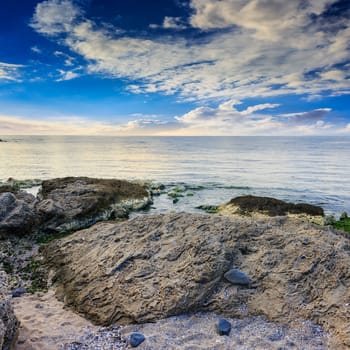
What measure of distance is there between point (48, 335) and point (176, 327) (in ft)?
9.38

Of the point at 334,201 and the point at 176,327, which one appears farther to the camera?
the point at 334,201

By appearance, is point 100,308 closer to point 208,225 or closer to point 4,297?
point 4,297

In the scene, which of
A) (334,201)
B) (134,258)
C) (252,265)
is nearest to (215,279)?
(252,265)

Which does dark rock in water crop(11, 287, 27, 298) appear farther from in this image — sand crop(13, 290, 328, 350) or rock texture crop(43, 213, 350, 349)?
sand crop(13, 290, 328, 350)

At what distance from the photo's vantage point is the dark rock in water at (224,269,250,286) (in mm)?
8060

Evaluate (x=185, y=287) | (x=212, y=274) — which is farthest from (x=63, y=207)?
(x=212, y=274)

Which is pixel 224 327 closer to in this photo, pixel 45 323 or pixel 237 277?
pixel 237 277

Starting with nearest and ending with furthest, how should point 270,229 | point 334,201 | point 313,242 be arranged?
point 313,242
point 270,229
point 334,201

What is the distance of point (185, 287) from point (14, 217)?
10311mm

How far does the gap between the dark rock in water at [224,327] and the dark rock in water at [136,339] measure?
65.8 inches

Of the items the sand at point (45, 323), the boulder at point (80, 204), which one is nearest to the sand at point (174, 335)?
the sand at point (45, 323)

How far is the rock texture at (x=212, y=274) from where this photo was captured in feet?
24.5

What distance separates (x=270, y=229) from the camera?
10.3 m

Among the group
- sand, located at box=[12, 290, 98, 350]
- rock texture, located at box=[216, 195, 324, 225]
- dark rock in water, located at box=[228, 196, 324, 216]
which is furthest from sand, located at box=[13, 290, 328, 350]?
dark rock in water, located at box=[228, 196, 324, 216]
